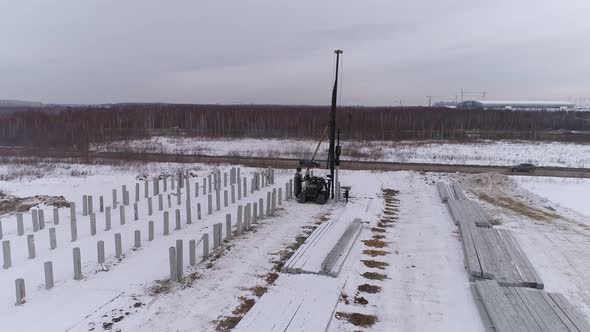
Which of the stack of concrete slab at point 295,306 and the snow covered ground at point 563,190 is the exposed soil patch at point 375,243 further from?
the snow covered ground at point 563,190

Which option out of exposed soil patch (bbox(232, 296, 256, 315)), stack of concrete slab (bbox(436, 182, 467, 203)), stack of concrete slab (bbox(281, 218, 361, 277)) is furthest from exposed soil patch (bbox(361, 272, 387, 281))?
stack of concrete slab (bbox(436, 182, 467, 203))

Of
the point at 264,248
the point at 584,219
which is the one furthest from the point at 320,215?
the point at 584,219

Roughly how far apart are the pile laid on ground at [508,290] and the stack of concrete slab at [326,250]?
263 cm

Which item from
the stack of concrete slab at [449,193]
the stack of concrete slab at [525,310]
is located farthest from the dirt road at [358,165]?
the stack of concrete slab at [525,310]

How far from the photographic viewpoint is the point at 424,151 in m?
35.1

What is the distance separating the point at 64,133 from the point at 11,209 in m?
40.8

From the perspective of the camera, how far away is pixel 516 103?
475 feet

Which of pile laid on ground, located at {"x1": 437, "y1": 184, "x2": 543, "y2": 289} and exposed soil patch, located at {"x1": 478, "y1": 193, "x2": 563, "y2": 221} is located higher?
pile laid on ground, located at {"x1": 437, "y1": 184, "x2": 543, "y2": 289}

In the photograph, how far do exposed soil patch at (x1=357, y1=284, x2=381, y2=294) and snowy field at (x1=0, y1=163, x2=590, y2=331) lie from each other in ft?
0.06

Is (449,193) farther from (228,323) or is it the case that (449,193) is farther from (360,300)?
(228,323)

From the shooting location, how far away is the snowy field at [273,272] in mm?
6145

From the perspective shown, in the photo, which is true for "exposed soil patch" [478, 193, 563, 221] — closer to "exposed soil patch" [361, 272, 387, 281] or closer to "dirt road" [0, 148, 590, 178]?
"dirt road" [0, 148, 590, 178]

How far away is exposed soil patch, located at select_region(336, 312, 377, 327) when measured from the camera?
6027 millimetres

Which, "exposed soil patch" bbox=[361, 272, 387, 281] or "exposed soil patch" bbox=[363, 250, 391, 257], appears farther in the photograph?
"exposed soil patch" bbox=[363, 250, 391, 257]
